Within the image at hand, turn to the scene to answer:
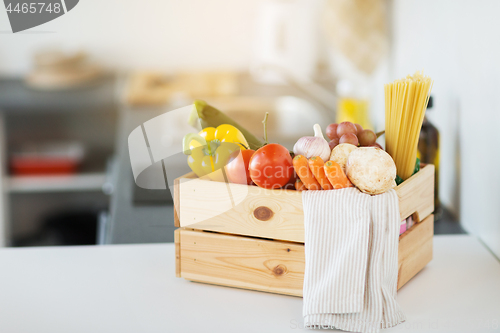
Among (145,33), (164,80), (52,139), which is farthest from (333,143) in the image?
(145,33)

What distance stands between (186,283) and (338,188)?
29 cm

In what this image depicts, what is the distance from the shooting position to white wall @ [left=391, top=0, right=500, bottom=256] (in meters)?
0.85

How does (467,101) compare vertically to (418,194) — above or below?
above

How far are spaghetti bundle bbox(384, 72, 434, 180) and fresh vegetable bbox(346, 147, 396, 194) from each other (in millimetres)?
111

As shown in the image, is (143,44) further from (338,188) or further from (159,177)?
(338,188)

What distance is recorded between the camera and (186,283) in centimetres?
75

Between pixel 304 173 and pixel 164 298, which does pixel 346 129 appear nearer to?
pixel 304 173

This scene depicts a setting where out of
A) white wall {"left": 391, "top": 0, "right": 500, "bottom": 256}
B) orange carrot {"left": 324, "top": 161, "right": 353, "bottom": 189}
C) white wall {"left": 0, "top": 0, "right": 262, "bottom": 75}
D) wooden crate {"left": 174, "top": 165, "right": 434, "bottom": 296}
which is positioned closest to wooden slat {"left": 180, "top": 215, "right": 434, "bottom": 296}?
wooden crate {"left": 174, "top": 165, "right": 434, "bottom": 296}

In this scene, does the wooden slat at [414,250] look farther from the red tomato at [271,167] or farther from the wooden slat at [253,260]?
the red tomato at [271,167]

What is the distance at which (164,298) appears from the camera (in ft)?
2.30

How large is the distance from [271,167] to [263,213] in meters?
0.07

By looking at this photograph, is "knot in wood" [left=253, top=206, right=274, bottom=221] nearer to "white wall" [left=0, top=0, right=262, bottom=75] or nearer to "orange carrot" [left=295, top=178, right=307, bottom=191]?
"orange carrot" [left=295, top=178, right=307, bottom=191]

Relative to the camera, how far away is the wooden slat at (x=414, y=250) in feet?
2.31

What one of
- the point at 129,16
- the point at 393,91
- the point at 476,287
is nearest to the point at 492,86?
the point at 393,91
